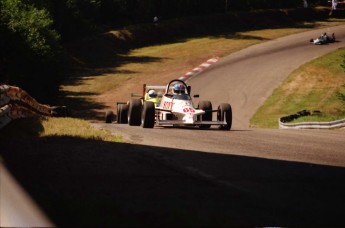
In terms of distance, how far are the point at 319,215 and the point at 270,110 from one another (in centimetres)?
2557

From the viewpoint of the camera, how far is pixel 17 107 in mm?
13586

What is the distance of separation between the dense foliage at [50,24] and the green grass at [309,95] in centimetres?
1218

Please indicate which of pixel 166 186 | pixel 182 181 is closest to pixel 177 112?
pixel 182 181

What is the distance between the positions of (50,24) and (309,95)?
17.0 metres

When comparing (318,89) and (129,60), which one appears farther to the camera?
(129,60)

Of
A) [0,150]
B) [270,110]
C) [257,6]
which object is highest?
[257,6]

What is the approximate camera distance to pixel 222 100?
32.3 m

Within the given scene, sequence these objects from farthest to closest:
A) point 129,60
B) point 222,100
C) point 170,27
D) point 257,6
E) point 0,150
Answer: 1. point 257,6
2. point 170,27
3. point 129,60
4. point 222,100
5. point 0,150

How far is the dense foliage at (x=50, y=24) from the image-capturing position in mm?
28203

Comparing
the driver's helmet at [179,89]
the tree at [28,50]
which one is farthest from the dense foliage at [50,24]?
the driver's helmet at [179,89]

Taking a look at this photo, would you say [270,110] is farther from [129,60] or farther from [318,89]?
[129,60]

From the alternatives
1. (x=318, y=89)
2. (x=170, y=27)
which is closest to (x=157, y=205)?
(x=318, y=89)

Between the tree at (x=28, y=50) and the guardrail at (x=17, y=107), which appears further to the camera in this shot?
the tree at (x=28, y=50)

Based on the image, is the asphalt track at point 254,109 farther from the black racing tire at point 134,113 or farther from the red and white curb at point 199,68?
the black racing tire at point 134,113
